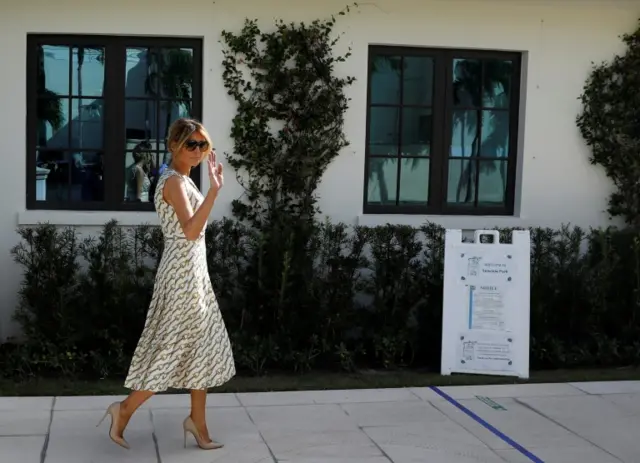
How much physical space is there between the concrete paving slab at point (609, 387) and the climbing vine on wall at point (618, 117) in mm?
1864

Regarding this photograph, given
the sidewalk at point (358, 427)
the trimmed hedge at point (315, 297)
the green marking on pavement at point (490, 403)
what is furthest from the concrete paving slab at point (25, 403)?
the green marking on pavement at point (490, 403)

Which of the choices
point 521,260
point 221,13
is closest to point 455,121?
point 521,260

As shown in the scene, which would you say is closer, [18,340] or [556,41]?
[18,340]

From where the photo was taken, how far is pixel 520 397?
5.67 meters

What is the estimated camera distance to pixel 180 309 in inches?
164

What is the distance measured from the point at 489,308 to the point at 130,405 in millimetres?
3025

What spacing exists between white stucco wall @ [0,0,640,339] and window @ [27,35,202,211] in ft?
0.50

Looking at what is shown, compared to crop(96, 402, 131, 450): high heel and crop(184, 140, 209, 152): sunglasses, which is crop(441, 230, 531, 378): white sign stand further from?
crop(96, 402, 131, 450): high heel

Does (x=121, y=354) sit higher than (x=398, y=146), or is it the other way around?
Result: (x=398, y=146)

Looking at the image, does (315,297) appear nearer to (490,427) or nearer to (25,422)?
(490,427)

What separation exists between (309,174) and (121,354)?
2195 mm

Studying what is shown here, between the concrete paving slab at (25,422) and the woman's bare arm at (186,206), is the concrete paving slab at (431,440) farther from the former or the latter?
the concrete paving slab at (25,422)

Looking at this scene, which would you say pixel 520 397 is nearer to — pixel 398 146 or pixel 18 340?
pixel 398 146

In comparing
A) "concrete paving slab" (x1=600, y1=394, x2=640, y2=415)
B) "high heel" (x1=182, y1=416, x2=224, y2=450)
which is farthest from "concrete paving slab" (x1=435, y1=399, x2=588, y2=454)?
"high heel" (x1=182, y1=416, x2=224, y2=450)
